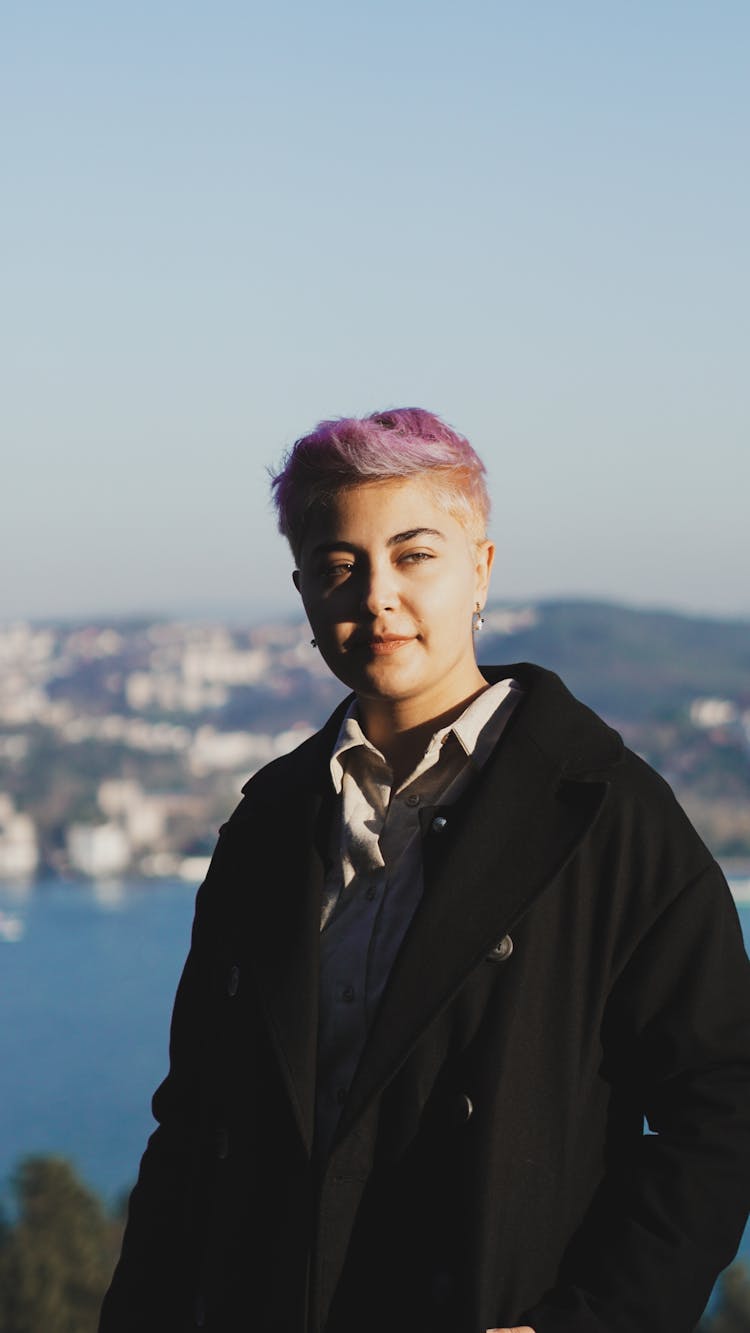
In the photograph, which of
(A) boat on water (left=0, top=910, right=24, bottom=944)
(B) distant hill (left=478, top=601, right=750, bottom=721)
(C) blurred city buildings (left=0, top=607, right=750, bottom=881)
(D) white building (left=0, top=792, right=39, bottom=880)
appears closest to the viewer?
(A) boat on water (left=0, top=910, right=24, bottom=944)

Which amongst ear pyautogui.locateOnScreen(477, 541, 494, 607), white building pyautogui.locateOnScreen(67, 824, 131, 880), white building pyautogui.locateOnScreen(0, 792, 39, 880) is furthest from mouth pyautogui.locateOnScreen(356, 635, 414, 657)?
white building pyautogui.locateOnScreen(0, 792, 39, 880)

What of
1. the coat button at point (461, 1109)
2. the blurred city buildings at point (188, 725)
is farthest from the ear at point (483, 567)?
the blurred city buildings at point (188, 725)

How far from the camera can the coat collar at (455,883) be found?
1188 millimetres

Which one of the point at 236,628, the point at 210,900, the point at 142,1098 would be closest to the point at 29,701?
the point at 236,628

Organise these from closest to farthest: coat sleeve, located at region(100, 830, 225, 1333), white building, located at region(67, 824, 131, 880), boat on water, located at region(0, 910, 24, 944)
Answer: coat sleeve, located at region(100, 830, 225, 1333) → boat on water, located at region(0, 910, 24, 944) → white building, located at region(67, 824, 131, 880)

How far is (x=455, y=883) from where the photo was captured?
121cm

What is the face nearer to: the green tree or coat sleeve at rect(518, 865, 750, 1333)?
coat sleeve at rect(518, 865, 750, 1333)

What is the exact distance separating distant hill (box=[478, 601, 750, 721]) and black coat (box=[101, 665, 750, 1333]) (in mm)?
33029

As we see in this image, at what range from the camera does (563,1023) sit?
3.88 ft

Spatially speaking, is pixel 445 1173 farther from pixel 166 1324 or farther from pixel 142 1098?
pixel 142 1098

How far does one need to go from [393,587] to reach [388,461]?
0.32 ft

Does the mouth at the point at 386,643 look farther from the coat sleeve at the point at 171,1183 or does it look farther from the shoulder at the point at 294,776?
the coat sleeve at the point at 171,1183

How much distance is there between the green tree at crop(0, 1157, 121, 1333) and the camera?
10.1 m

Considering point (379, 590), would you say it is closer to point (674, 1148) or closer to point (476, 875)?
point (476, 875)
